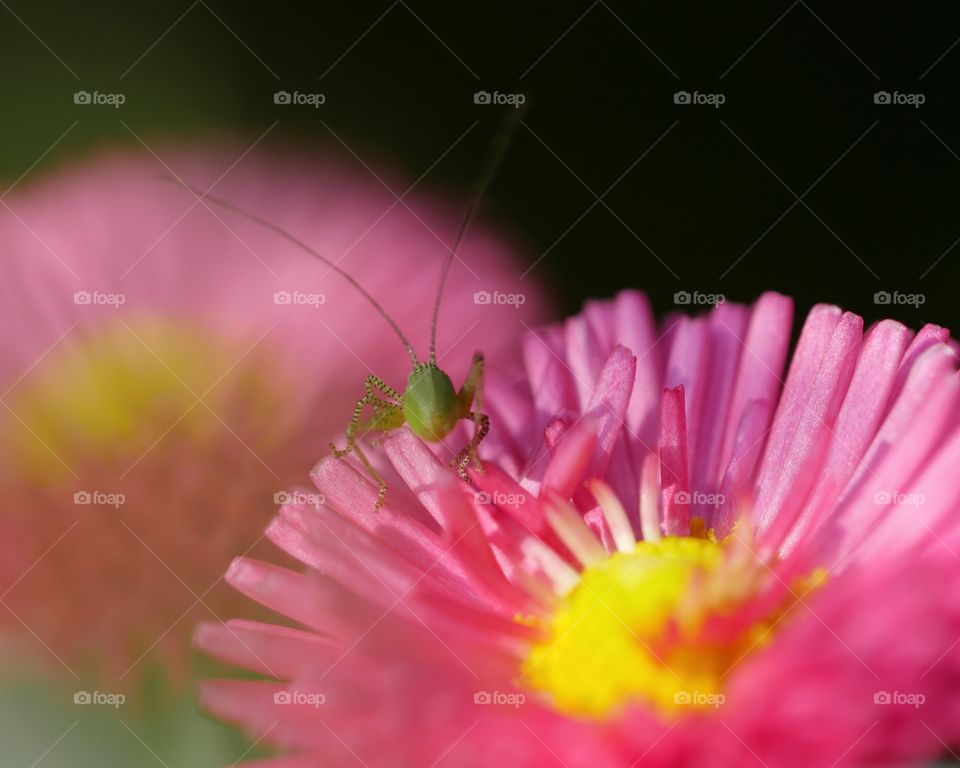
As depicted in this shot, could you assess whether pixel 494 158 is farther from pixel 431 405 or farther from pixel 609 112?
pixel 431 405

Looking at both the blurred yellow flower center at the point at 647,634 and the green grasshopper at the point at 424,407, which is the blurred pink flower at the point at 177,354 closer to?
the green grasshopper at the point at 424,407

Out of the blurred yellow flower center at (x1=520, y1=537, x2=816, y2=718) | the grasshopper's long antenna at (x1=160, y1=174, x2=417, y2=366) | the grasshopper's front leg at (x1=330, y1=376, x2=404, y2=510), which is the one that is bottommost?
the blurred yellow flower center at (x1=520, y1=537, x2=816, y2=718)

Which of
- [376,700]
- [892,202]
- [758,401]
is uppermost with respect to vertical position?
[892,202]

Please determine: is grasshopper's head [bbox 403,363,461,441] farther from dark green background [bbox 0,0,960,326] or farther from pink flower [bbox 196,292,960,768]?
dark green background [bbox 0,0,960,326]

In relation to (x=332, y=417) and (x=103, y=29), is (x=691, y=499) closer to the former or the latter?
(x=332, y=417)

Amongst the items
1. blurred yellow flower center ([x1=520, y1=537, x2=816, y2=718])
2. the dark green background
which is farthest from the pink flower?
the dark green background

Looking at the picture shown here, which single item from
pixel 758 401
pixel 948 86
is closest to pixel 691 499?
pixel 758 401

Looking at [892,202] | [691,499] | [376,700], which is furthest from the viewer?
[892,202]
